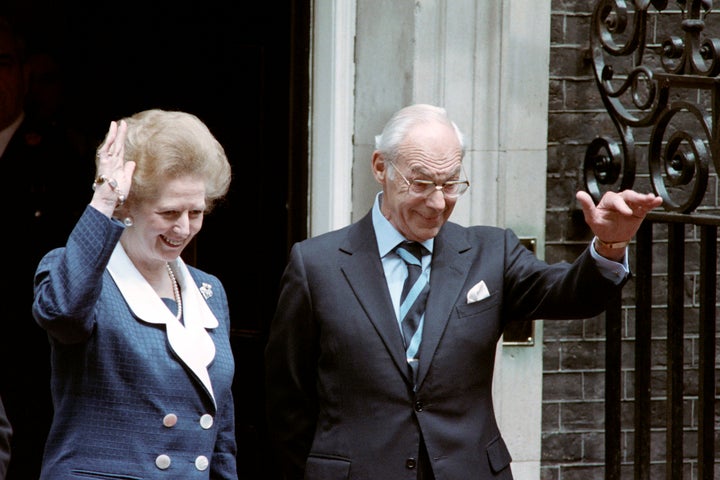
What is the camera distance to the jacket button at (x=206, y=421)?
11.9 feet

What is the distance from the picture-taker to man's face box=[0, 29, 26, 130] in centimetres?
706

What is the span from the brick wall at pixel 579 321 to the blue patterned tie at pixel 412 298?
144cm

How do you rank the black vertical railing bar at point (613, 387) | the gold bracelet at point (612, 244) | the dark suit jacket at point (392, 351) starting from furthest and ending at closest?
the black vertical railing bar at point (613, 387), the dark suit jacket at point (392, 351), the gold bracelet at point (612, 244)

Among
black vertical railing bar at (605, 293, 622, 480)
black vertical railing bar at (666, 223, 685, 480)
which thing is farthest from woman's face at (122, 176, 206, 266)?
black vertical railing bar at (605, 293, 622, 480)

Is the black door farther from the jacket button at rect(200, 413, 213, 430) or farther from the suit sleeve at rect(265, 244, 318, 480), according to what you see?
the jacket button at rect(200, 413, 213, 430)

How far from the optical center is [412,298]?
4.23 metres

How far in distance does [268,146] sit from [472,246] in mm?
2592

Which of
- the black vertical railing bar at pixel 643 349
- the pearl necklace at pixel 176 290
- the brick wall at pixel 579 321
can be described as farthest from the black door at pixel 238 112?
the pearl necklace at pixel 176 290

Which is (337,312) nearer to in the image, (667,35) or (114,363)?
(114,363)

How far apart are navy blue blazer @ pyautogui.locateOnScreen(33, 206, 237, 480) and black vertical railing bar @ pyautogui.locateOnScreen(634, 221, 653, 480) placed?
198cm

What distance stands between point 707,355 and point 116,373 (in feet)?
7.08

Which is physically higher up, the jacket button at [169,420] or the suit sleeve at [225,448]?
the jacket button at [169,420]

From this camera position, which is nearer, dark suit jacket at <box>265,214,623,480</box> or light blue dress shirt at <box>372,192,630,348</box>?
dark suit jacket at <box>265,214,623,480</box>

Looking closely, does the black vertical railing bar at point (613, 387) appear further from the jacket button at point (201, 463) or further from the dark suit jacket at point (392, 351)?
the jacket button at point (201, 463)
